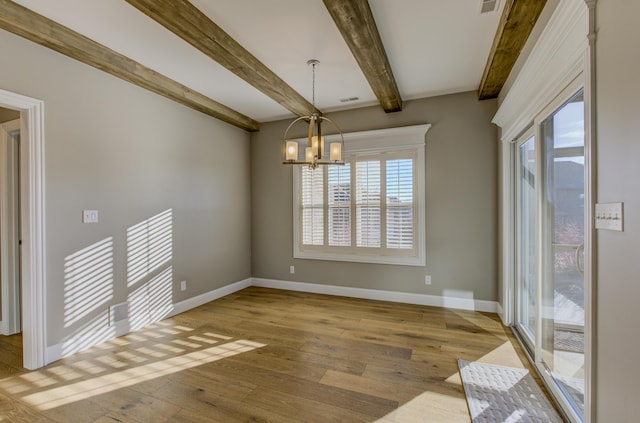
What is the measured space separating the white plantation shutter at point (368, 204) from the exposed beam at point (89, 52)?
2.42 metres

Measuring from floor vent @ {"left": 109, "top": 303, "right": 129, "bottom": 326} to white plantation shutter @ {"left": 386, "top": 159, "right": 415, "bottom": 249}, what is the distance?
11.3 ft

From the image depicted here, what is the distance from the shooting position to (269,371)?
8.02ft

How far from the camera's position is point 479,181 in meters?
3.83

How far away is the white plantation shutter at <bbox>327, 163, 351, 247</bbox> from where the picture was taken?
4574mm

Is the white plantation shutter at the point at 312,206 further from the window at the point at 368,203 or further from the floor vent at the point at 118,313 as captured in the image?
the floor vent at the point at 118,313

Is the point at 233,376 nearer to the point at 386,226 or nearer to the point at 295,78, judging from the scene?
the point at 386,226

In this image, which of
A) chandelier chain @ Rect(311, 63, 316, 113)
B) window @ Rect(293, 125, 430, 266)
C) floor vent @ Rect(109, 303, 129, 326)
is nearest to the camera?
floor vent @ Rect(109, 303, 129, 326)

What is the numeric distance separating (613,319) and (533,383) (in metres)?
1.31

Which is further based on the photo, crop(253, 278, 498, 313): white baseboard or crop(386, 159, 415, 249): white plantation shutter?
crop(386, 159, 415, 249): white plantation shutter

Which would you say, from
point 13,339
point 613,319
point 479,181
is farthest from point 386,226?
point 13,339

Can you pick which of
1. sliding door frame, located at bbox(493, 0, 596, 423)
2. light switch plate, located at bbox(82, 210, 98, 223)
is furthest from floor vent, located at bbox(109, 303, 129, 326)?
sliding door frame, located at bbox(493, 0, 596, 423)

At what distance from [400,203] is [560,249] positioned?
224cm

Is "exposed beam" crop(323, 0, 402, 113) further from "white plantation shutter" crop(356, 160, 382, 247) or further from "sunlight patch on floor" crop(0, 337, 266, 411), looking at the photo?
"sunlight patch on floor" crop(0, 337, 266, 411)

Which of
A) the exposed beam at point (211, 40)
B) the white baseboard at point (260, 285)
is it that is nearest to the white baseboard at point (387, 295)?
the white baseboard at point (260, 285)
